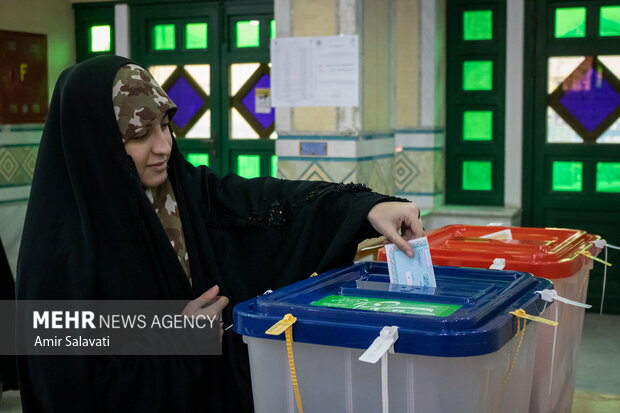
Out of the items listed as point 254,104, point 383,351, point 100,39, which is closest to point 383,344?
point 383,351

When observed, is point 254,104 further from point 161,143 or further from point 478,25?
point 161,143

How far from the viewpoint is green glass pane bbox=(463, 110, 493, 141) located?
5.57 meters

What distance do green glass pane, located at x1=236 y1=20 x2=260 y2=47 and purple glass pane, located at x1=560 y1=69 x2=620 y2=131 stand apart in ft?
7.14

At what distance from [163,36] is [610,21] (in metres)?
3.17

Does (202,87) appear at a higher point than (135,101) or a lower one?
higher

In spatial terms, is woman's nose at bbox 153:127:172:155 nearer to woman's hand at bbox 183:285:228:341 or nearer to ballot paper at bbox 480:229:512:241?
woman's hand at bbox 183:285:228:341

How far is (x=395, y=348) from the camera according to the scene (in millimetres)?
1334

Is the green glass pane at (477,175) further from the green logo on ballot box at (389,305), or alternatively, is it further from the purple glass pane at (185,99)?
the green logo on ballot box at (389,305)

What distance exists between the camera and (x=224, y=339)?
1.95 metres

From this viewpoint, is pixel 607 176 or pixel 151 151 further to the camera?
pixel 607 176

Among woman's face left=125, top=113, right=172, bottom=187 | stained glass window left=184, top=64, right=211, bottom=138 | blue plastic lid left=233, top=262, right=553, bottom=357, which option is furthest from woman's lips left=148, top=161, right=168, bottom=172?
stained glass window left=184, top=64, right=211, bottom=138

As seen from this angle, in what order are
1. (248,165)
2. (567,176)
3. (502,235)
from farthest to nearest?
(248,165)
(567,176)
(502,235)

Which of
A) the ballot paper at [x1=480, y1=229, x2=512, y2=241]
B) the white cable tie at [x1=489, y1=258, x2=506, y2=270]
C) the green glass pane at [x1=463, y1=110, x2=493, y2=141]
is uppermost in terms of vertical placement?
the green glass pane at [x1=463, y1=110, x2=493, y2=141]

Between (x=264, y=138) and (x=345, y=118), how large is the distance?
1.27 m
